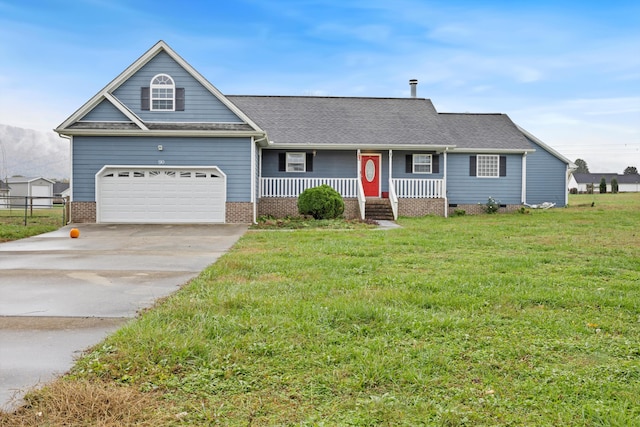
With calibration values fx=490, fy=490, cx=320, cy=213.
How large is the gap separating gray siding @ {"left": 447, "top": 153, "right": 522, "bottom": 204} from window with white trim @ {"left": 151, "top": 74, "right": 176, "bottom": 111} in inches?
509

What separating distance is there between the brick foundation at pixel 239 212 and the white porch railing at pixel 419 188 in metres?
6.97

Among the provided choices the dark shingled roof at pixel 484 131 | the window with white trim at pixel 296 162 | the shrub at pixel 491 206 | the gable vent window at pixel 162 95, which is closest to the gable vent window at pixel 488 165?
the dark shingled roof at pixel 484 131

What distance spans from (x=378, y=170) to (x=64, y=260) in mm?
15510

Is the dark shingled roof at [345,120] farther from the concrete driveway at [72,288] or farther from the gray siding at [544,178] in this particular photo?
the concrete driveway at [72,288]

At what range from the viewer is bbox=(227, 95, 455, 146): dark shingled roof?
21703mm

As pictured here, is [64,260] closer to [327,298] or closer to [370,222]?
[327,298]

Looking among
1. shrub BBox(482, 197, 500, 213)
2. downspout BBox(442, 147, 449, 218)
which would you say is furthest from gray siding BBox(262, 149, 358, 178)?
shrub BBox(482, 197, 500, 213)

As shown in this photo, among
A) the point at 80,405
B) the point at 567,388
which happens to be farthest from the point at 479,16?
the point at 80,405

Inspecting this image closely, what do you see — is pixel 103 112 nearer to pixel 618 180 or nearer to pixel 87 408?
pixel 87 408

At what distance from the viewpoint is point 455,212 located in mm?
22359

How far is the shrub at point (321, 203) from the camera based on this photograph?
1814cm

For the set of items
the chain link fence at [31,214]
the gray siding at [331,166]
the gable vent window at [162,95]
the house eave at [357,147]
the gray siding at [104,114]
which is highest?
the gable vent window at [162,95]

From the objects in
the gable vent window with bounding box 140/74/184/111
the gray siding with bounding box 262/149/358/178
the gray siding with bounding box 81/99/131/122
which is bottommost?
the gray siding with bounding box 262/149/358/178

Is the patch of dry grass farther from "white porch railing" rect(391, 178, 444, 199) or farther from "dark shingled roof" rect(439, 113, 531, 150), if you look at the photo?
"dark shingled roof" rect(439, 113, 531, 150)
